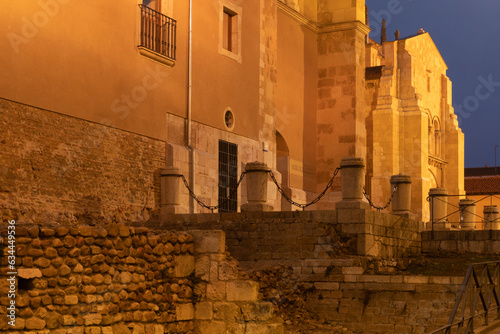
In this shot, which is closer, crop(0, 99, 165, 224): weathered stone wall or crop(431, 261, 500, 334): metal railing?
crop(431, 261, 500, 334): metal railing

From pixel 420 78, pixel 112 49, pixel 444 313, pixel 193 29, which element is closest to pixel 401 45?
pixel 420 78

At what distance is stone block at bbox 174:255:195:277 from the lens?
11.7 metres

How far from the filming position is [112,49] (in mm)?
17766

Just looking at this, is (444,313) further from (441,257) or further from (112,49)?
(112,49)

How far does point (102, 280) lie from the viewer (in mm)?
10633

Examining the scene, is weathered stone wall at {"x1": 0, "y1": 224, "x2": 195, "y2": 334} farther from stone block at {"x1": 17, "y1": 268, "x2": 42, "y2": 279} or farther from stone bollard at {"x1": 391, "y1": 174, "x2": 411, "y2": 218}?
stone bollard at {"x1": 391, "y1": 174, "x2": 411, "y2": 218}

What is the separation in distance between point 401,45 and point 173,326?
101 feet

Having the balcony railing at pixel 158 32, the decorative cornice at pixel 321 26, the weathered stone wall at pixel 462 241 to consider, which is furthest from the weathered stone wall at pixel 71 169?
the decorative cornice at pixel 321 26

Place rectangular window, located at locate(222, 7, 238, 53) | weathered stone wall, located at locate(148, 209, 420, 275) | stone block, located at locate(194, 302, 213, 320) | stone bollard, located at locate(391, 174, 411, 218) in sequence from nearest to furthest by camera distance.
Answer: stone block, located at locate(194, 302, 213, 320)
weathered stone wall, located at locate(148, 209, 420, 275)
stone bollard, located at locate(391, 174, 411, 218)
rectangular window, located at locate(222, 7, 238, 53)

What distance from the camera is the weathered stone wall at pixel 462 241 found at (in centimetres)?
1894
